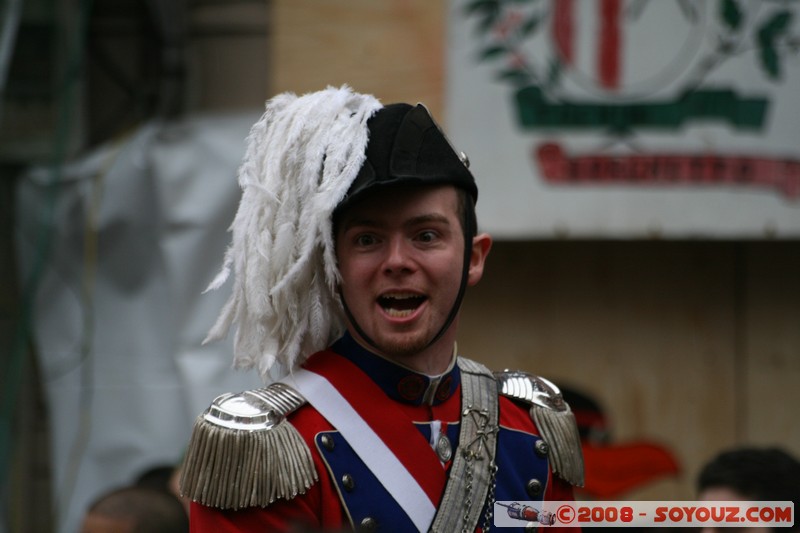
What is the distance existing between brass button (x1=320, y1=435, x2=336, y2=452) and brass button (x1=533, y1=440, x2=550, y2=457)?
1.53 feet

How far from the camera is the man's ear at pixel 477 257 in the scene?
274 cm

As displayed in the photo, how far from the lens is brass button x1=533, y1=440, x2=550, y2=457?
2762 millimetres

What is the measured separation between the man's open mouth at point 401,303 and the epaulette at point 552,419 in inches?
16.5

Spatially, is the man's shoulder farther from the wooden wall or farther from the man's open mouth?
the wooden wall

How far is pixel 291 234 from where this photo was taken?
2613 millimetres

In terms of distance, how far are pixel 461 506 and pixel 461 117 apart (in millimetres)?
3084

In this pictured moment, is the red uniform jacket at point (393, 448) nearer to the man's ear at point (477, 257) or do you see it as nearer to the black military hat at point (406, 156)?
the man's ear at point (477, 257)

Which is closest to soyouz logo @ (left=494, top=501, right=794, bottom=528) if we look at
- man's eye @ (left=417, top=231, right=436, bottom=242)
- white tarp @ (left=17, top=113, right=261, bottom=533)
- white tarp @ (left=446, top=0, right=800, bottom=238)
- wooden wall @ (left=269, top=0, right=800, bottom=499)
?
man's eye @ (left=417, top=231, right=436, bottom=242)

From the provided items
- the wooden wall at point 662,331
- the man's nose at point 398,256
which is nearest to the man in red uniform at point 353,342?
the man's nose at point 398,256

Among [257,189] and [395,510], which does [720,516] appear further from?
[257,189]

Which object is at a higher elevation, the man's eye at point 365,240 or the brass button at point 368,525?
the man's eye at point 365,240

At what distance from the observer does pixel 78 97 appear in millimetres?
6242

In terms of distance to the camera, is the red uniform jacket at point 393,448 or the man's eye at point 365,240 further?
the man's eye at point 365,240

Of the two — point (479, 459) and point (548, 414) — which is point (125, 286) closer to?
point (548, 414)
